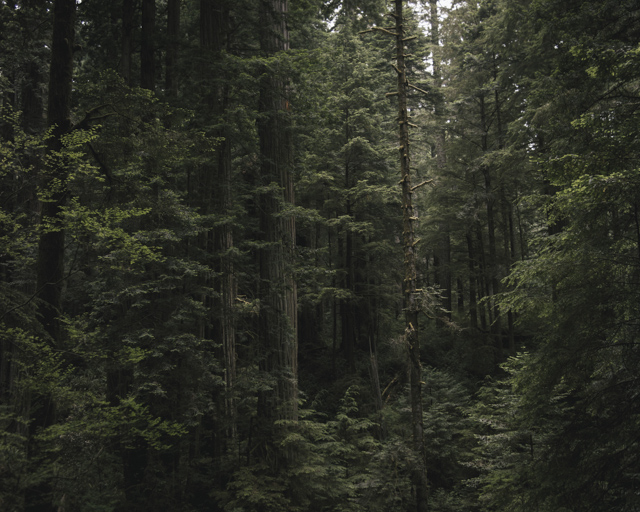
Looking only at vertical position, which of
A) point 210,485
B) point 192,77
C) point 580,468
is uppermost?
point 192,77

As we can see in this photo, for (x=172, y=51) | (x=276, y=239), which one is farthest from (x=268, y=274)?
(x=172, y=51)

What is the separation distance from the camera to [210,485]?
29.0ft

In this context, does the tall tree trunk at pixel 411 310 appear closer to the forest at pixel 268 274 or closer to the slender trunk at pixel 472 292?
the forest at pixel 268 274

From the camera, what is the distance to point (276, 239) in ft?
32.2

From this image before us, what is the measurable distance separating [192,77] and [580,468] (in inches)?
383

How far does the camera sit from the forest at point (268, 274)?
5.23 metres

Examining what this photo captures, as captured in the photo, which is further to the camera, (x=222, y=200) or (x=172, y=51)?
(x=172, y=51)

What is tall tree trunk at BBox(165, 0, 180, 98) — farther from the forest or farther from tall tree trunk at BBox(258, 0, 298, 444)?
tall tree trunk at BBox(258, 0, 298, 444)

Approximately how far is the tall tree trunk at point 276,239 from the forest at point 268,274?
5 centimetres

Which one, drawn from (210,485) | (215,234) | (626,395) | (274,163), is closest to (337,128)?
(274,163)

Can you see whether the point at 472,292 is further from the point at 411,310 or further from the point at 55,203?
the point at 55,203

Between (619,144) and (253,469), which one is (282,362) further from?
(619,144)

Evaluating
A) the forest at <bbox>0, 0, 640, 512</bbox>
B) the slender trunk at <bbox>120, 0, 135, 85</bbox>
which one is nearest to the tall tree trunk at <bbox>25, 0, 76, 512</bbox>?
the forest at <bbox>0, 0, 640, 512</bbox>

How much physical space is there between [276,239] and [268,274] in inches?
33.5
